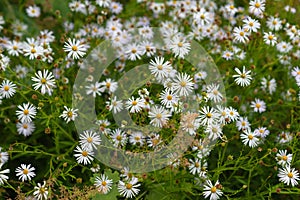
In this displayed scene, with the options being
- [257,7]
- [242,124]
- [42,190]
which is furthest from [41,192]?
[257,7]

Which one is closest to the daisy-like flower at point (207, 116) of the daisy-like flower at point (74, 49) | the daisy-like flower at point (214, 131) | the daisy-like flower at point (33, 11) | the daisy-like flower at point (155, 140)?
the daisy-like flower at point (214, 131)

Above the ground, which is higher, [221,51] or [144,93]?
[221,51]

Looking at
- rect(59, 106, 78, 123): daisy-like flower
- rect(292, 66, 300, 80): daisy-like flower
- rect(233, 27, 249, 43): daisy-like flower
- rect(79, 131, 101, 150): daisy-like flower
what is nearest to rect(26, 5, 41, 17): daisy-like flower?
rect(59, 106, 78, 123): daisy-like flower

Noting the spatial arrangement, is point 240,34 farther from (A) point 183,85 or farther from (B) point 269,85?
(A) point 183,85

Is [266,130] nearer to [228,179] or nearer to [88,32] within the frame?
[228,179]

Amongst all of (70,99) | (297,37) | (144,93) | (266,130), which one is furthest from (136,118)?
(297,37)

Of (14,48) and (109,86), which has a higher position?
(14,48)

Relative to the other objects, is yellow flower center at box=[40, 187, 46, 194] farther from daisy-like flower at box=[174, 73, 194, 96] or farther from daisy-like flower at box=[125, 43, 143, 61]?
daisy-like flower at box=[125, 43, 143, 61]
